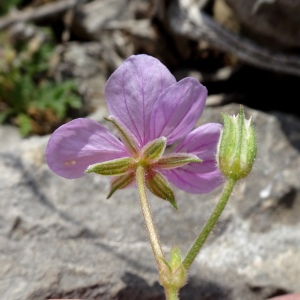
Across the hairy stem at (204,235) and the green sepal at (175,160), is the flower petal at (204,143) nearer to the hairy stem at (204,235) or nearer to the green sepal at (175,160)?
the green sepal at (175,160)

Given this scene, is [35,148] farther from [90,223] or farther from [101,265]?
[101,265]

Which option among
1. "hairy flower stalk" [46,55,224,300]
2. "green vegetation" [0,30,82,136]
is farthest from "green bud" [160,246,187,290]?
"green vegetation" [0,30,82,136]

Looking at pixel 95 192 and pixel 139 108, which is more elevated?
pixel 139 108

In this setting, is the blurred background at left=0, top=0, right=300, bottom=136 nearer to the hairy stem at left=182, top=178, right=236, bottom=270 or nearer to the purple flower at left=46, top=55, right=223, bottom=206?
the purple flower at left=46, top=55, right=223, bottom=206

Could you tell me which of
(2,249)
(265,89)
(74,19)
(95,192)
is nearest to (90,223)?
(95,192)

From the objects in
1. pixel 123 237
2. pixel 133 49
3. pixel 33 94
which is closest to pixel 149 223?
pixel 123 237

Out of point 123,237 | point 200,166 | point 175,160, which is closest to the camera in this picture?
point 175,160

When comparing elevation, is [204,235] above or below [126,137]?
below

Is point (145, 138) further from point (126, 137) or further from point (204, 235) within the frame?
point (204, 235)
